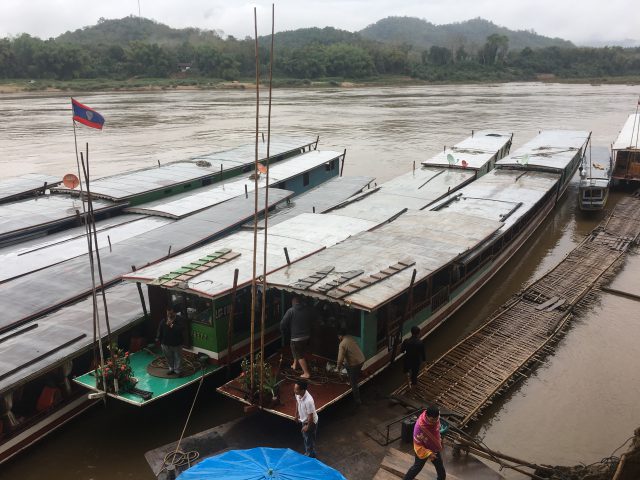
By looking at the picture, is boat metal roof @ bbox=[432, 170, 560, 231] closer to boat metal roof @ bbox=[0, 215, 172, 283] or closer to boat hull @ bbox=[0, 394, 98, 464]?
A: boat metal roof @ bbox=[0, 215, 172, 283]

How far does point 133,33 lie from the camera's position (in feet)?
557

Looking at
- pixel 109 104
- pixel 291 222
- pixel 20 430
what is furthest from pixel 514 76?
pixel 20 430

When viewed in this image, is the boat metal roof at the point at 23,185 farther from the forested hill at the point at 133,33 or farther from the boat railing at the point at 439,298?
the forested hill at the point at 133,33

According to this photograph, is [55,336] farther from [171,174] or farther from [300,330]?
[171,174]

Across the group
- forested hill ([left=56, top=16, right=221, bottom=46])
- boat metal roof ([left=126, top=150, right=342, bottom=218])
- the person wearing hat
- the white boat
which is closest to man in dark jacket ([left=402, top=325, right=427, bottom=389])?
the person wearing hat

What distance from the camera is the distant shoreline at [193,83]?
70562 mm

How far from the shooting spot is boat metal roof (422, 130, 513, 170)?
2158 centimetres

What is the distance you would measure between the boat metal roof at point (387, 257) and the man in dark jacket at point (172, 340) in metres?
1.61

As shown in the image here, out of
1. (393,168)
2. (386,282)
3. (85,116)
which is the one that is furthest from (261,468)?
(393,168)

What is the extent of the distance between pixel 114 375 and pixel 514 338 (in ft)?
25.0

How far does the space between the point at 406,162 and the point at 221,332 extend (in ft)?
71.5

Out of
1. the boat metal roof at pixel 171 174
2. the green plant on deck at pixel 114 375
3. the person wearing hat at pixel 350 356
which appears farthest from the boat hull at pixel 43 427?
the boat metal roof at pixel 171 174

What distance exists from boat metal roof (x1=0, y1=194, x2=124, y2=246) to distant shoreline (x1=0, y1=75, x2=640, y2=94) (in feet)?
198

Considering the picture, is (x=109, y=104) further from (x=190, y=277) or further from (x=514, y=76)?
(x=514, y=76)
